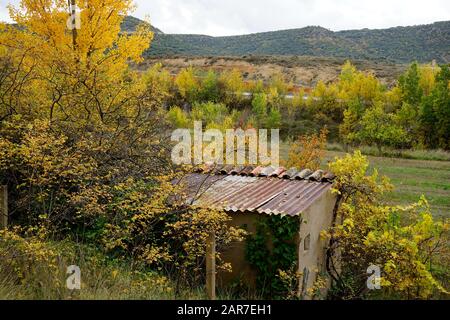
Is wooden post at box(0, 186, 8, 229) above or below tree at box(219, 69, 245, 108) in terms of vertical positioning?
below

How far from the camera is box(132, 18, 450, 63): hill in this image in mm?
77544

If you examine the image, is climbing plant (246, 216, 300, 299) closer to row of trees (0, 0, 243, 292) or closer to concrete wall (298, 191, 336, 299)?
concrete wall (298, 191, 336, 299)

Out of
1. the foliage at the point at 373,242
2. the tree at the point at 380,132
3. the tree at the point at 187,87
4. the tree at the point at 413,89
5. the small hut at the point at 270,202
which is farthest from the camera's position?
the tree at the point at 187,87

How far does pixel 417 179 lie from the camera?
77.2ft

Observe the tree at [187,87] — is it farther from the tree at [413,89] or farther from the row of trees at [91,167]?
the row of trees at [91,167]

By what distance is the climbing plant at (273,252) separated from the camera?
792 cm

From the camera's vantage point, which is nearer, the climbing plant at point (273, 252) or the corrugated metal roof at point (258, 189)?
the climbing plant at point (273, 252)

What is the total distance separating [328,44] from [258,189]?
8538cm

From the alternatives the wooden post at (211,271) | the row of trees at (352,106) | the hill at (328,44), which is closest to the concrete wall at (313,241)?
the wooden post at (211,271)

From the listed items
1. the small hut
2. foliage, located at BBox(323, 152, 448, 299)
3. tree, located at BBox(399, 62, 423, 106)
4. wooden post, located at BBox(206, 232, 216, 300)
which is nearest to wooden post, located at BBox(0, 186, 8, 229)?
the small hut

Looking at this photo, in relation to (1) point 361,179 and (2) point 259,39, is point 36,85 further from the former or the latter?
(2) point 259,39

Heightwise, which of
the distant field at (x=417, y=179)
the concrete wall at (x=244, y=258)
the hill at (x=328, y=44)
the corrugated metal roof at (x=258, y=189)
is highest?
the hill at (x=328, y=44)

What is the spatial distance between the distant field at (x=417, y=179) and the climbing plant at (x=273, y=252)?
34.7ft

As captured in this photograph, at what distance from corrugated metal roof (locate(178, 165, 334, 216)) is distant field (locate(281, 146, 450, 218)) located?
847cm
